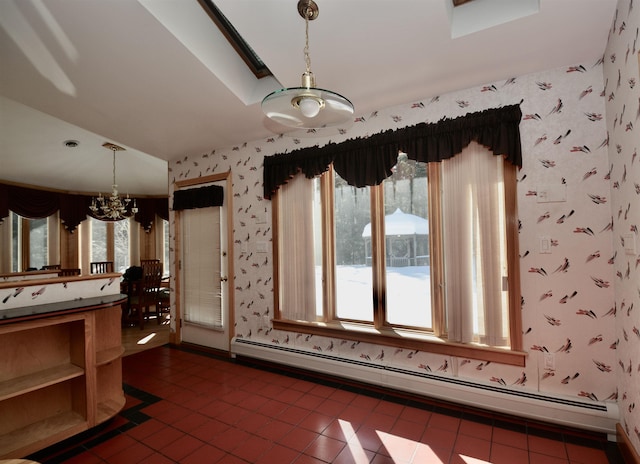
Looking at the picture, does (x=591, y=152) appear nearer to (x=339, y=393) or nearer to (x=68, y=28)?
Result: (x=339, y=393)

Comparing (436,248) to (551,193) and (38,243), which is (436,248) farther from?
(38,243)

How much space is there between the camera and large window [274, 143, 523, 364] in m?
2.33

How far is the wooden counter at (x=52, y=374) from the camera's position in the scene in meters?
1.92

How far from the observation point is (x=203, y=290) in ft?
13.1

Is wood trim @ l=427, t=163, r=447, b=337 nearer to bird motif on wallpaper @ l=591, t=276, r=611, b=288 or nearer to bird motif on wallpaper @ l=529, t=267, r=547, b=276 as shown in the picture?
bird motif on wallpaper @ l=529, t=267, r=547, b=276

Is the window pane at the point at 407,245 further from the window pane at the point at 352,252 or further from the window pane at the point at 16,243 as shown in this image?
the window pane at the point at 16,243

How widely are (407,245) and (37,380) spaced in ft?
9.21

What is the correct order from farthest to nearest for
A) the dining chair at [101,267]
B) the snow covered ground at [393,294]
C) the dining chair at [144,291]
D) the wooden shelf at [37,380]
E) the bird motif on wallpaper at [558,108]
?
the dining chair at [101,267], the dining chair at [144,291], the snow covered ground at [393,294], the bird motif on wallpaper at [558,108], the wooden shelf at [37,380]

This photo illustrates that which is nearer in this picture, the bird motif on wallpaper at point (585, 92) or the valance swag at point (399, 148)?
the bird motif on wallpaper at point (585, 92)

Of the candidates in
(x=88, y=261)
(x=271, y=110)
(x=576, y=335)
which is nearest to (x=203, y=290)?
(x=271, y=110)

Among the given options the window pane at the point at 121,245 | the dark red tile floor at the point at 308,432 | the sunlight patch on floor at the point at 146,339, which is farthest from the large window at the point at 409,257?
the window pane at the point at 121,245

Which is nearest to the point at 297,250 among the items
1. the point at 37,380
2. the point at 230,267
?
the point at 230,267

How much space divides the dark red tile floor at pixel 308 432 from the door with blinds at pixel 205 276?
0.98 metres

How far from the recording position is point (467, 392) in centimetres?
239
